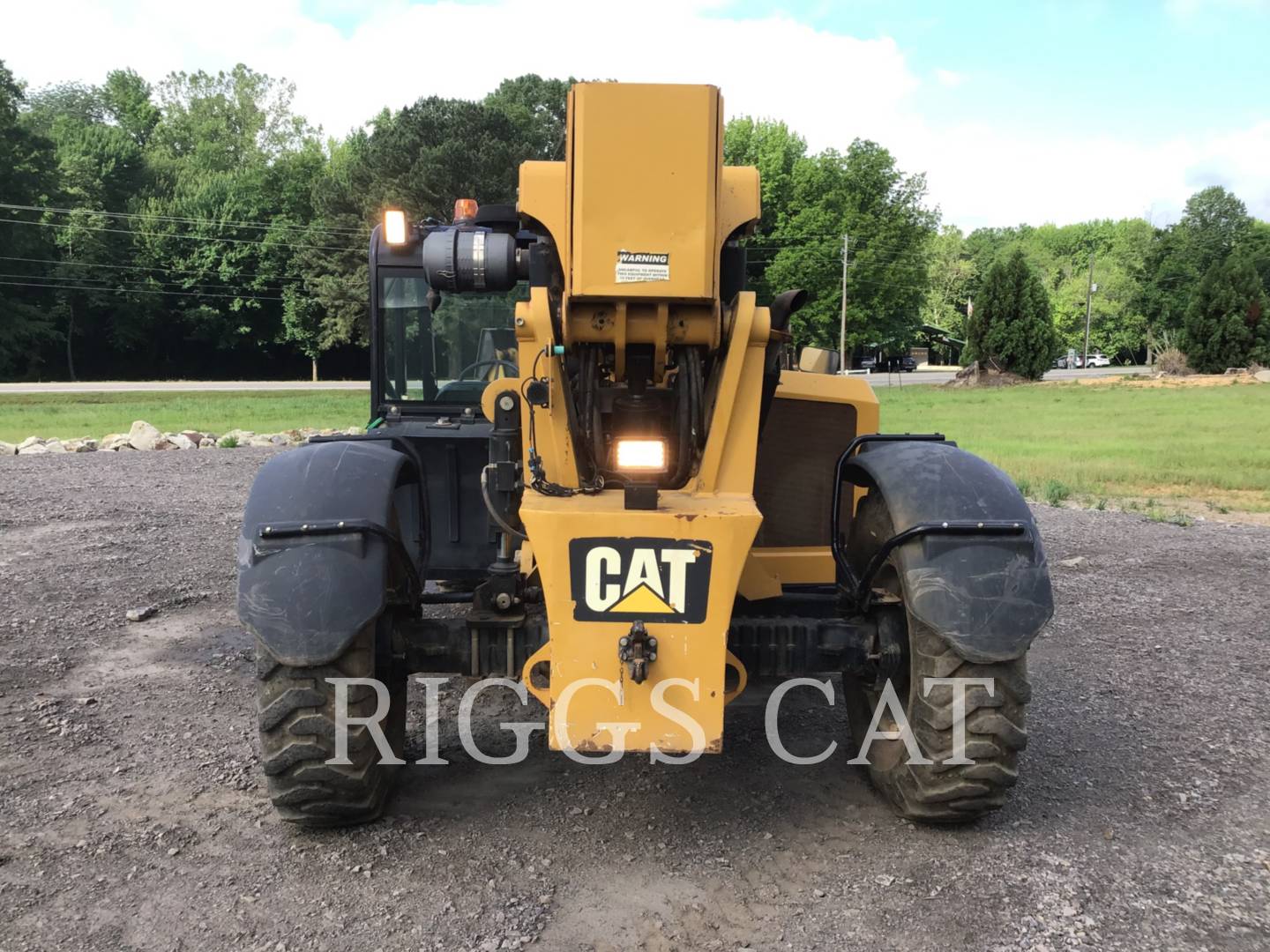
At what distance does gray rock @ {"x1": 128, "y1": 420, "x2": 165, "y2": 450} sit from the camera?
16.2 metres

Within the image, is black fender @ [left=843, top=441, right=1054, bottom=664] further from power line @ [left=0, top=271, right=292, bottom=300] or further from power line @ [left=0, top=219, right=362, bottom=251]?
power line @ [left=0, top=271, right=292, bottom=300]

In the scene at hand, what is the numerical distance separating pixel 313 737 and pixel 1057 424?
23.5 metres

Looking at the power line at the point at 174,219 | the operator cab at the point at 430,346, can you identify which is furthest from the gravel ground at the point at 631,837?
the power line at the point at 174,219

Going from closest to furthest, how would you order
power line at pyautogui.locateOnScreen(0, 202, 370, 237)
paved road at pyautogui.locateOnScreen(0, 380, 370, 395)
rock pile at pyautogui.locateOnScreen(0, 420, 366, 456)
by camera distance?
rock pile at pyautogui.locateOnScreen(0, 420, 366, 456) → paved road at pyautogui.locateOnScreen(0, 380, 370, 395) → power line at pyautogui.locateOnScreen(0, 202, 370, 237)

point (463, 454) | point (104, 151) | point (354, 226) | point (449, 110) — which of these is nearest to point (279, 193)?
point (104, 151)

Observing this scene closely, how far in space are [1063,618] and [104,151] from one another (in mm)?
58011

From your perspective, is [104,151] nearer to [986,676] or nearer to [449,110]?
[449,110]

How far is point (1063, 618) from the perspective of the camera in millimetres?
6848

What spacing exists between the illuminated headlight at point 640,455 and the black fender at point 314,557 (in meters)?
0.90

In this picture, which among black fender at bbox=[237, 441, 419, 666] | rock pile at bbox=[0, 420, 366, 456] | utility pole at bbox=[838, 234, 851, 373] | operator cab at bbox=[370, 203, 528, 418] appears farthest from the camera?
utility pole at bbox=[838, 234, 851, 373]

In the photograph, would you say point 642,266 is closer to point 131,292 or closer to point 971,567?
point 971,567

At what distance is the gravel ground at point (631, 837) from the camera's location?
3.06 metres

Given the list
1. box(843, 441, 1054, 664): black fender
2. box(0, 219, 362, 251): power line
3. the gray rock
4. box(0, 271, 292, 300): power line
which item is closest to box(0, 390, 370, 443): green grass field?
the gray rock

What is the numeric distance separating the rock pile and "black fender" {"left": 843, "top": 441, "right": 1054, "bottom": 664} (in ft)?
42.9
